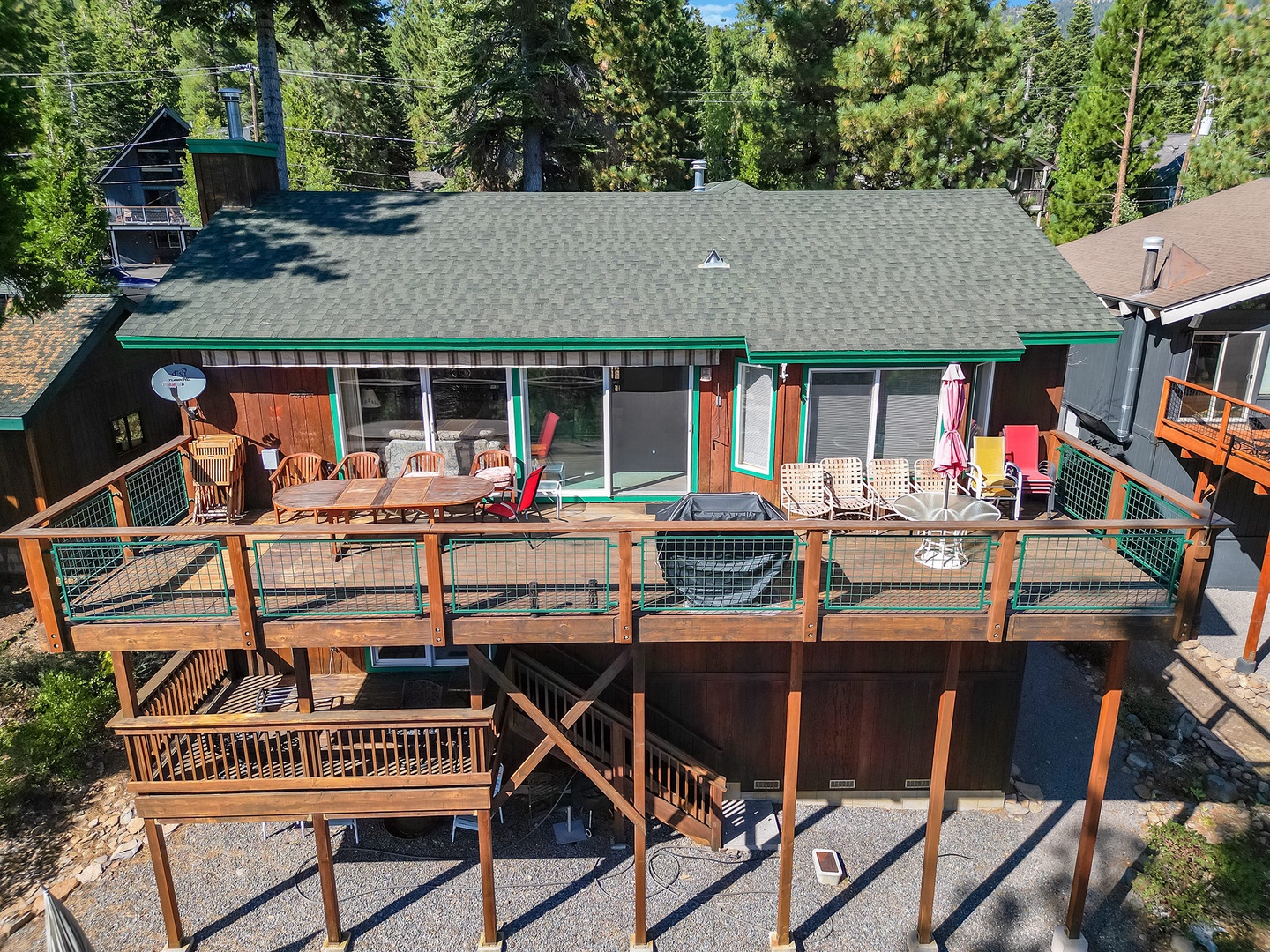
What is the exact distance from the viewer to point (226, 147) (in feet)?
39.4

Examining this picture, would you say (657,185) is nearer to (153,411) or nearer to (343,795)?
(153,411)

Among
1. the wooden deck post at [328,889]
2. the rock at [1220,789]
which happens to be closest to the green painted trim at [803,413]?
the wooden deck post at [328,889]

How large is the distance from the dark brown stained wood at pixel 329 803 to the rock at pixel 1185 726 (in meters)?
10.8

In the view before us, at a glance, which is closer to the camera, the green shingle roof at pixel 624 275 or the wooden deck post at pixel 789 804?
the wooden deck post at pixel 789 804

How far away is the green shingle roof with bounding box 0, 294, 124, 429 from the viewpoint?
45.6 feet

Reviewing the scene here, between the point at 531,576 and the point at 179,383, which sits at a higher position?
the point at 179,383

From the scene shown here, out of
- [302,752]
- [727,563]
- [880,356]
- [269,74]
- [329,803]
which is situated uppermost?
[269,74]

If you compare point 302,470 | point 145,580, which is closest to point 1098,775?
point 302,470

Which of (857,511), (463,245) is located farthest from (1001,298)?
(463,245)

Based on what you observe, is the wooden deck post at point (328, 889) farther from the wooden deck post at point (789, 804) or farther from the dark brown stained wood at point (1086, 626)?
the dark brown stained wood at point (1086, 626)

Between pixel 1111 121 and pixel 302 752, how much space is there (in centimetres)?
3191

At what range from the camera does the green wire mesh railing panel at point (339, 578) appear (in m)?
7.91

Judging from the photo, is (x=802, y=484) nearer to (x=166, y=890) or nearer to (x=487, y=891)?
(x=487, y=891)

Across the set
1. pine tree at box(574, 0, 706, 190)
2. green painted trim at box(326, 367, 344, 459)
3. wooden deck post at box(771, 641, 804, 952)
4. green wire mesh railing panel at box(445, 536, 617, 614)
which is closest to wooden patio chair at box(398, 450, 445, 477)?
green painted trim at box(326, 367, 344, 459)
